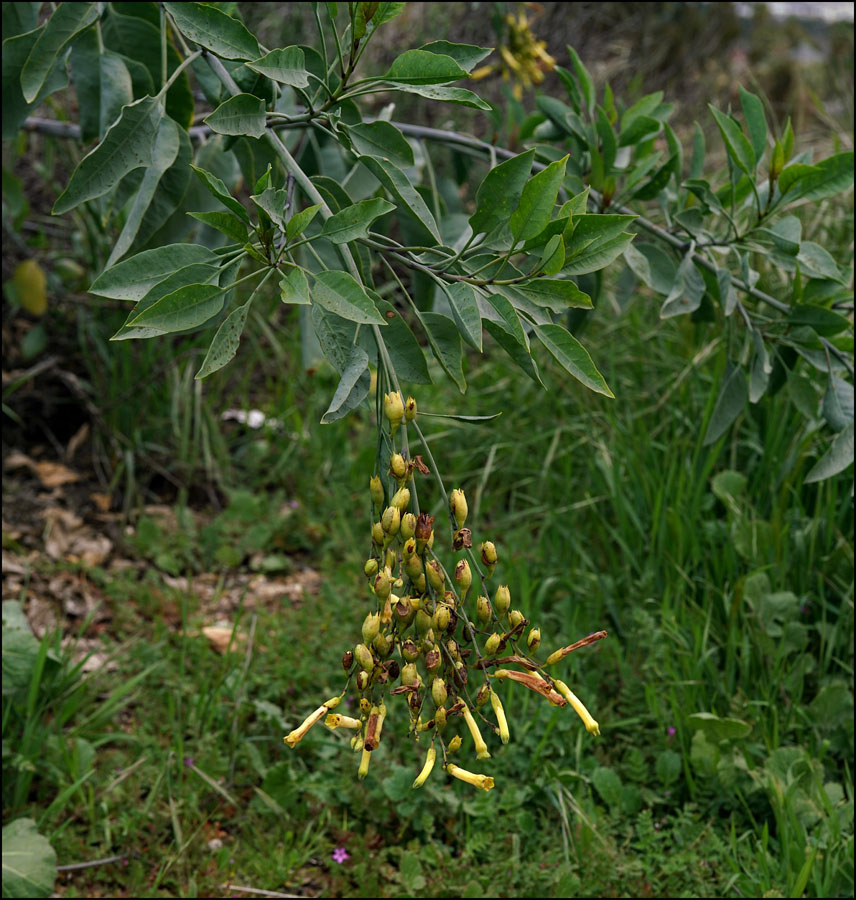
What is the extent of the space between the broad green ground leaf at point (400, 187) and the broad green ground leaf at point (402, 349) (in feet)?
0.33

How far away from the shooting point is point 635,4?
6.48 metres

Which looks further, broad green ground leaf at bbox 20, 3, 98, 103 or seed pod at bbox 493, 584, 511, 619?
broad green ground leaf at bbox 20, 3, 98, 103

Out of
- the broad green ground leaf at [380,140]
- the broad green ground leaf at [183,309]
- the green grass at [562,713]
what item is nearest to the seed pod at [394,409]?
the broad green ground leaf at [183,309]

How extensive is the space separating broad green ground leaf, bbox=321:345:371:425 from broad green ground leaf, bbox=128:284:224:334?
147 millimetres

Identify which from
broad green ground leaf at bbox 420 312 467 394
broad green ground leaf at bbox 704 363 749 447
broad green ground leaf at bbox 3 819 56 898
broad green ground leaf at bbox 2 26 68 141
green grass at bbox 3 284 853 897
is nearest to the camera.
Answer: broad green ground leaf at bbox 420 312 467 394

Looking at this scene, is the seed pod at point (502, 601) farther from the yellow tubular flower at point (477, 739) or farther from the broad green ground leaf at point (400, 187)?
the broad green ground leaf at point (400, 187)

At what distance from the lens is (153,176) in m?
1.15

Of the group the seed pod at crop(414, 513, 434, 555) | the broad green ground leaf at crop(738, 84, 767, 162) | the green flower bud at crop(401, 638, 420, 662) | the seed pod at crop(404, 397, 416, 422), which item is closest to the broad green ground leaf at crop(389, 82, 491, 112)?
the seed pod at crop(404, 397, 416, 422)

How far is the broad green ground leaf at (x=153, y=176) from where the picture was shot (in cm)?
114

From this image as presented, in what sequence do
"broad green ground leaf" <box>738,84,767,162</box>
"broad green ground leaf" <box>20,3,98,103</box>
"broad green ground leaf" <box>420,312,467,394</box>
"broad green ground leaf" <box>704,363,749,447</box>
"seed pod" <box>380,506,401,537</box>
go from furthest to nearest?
"broad green ground leaf" <box>704,363,749,447</box> → "broad green ground leaf" <box>738,84,767,162</box> → "broad green ground leaf" <box>20,3,98,103</box> → "broad green ground leaf" <box>420,312,467,394</box> → "seed pod" <box>380,506,401,537</box>

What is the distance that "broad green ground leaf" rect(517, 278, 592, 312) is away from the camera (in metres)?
0.96

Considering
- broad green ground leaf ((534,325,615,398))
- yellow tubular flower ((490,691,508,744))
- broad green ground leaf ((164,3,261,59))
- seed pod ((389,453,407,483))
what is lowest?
yellow tubular flower ((490,691,508,744))

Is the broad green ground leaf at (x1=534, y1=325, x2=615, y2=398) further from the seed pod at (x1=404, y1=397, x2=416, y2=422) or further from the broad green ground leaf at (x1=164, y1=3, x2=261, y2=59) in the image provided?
the broad green ground leaf at (x1=164, y1=3, x2=261, y2=59)

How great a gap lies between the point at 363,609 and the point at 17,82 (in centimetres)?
159
